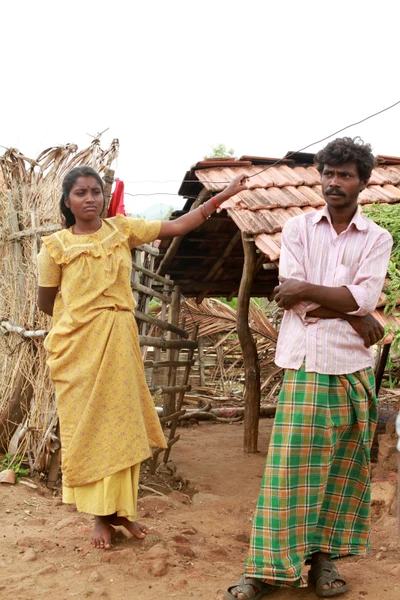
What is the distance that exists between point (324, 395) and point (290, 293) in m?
0.44

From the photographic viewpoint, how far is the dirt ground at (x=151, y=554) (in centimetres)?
306

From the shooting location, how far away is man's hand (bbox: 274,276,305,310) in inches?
113

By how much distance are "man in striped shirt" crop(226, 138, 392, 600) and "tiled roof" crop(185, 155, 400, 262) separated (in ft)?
6.99

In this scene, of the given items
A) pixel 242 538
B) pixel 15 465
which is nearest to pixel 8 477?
pixel 15 465

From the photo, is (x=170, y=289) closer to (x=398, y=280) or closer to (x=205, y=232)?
(x=205, y=232)

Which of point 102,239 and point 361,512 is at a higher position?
point 102,239

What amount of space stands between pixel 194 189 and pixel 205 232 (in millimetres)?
630

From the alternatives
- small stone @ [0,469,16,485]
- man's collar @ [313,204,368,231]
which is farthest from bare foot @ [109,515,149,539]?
man's collar @ [313,204,368,231]

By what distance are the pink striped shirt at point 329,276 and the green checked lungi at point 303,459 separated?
2.7 inches

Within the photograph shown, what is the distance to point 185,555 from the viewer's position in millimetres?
3486

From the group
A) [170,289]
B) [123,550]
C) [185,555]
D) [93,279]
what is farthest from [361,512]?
[170,289]

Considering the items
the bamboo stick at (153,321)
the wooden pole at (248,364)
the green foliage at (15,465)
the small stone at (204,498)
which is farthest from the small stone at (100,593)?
the wooden pole at (248,364)

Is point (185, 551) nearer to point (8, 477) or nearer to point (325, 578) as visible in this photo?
point (325, 578)

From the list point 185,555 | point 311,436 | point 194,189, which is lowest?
point 185,555
